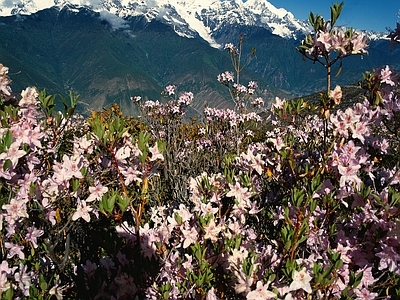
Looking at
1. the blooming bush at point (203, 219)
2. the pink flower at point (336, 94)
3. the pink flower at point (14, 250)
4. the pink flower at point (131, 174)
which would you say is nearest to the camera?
the blooming bush at point (203, 219)

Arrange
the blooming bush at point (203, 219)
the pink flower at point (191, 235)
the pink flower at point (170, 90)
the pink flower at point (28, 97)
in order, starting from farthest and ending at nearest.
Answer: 1. the pink flower at point (170, 90)
2. the pink flower at point (28, 97)
3. the pink flower at point (191, 235)
4. the blooming bush at point (203, 219)

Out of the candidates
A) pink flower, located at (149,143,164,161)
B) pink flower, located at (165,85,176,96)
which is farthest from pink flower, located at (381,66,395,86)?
pink flower, located at (165,85,176,96)

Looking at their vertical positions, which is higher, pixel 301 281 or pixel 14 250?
pixel 301 281

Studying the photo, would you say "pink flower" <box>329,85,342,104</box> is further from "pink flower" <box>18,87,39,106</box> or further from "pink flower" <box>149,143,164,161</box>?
"pink flower" <box>18,87,39,106</box>

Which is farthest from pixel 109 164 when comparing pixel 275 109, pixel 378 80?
pixel 378 80

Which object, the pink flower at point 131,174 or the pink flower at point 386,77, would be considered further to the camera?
the pink flower at point 386,77

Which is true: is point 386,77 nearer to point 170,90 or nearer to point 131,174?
point 131,174

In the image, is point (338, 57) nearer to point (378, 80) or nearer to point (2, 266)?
point (378, 80)

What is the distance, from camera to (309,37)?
131 inches

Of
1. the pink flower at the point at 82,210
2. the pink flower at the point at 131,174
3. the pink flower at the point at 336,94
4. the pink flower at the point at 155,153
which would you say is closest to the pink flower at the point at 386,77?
the pink flower at the point at 336,94

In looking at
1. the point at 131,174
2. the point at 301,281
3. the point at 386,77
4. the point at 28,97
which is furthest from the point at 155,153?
the point at 386,77

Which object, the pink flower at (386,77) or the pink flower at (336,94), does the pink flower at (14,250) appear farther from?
the pink flower at (386,77)

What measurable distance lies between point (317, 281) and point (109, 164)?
167cm

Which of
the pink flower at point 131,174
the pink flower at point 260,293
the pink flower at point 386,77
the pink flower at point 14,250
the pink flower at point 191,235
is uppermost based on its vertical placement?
the pink flower at point 386,77
